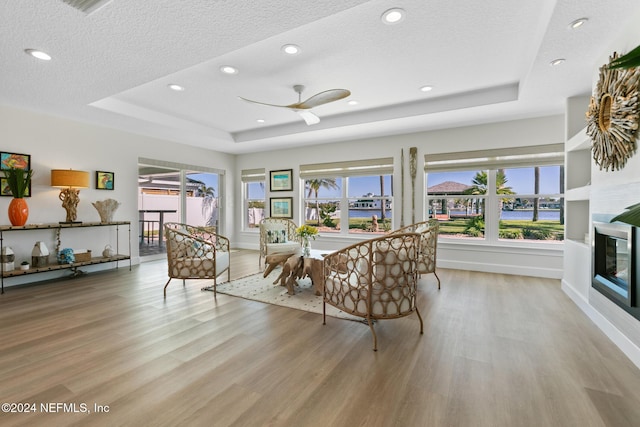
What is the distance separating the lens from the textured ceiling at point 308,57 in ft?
7.35

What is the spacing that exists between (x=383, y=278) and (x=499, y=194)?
12.6ft

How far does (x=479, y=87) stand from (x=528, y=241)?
2.71 meters

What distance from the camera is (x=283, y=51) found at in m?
3.08

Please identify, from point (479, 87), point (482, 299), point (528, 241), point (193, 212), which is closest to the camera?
point (482, 299)

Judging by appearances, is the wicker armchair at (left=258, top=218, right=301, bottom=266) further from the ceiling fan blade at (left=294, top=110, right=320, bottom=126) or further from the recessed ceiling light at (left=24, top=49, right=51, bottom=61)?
the recessed ceiling light at (left=24, top=49, right=51, bottom=61)

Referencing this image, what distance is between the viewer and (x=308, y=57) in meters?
3.20

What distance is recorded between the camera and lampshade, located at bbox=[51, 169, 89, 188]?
14.1 ft

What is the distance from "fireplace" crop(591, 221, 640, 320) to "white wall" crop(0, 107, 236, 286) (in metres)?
6.89

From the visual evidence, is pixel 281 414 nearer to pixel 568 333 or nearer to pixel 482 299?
pixel 568 333

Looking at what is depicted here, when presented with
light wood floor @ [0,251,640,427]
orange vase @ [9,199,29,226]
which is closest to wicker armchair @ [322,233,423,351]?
light wood floor @ [0,251,640,427]

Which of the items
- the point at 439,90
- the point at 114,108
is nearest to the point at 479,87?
the point at 439,90

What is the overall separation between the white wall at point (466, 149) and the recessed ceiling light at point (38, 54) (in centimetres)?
→ 469

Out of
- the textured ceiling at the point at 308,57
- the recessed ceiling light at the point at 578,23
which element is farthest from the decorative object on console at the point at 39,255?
the recessed ceiling light at the point at 578,23

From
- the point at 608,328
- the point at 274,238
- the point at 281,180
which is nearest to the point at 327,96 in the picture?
the point at 274,238
